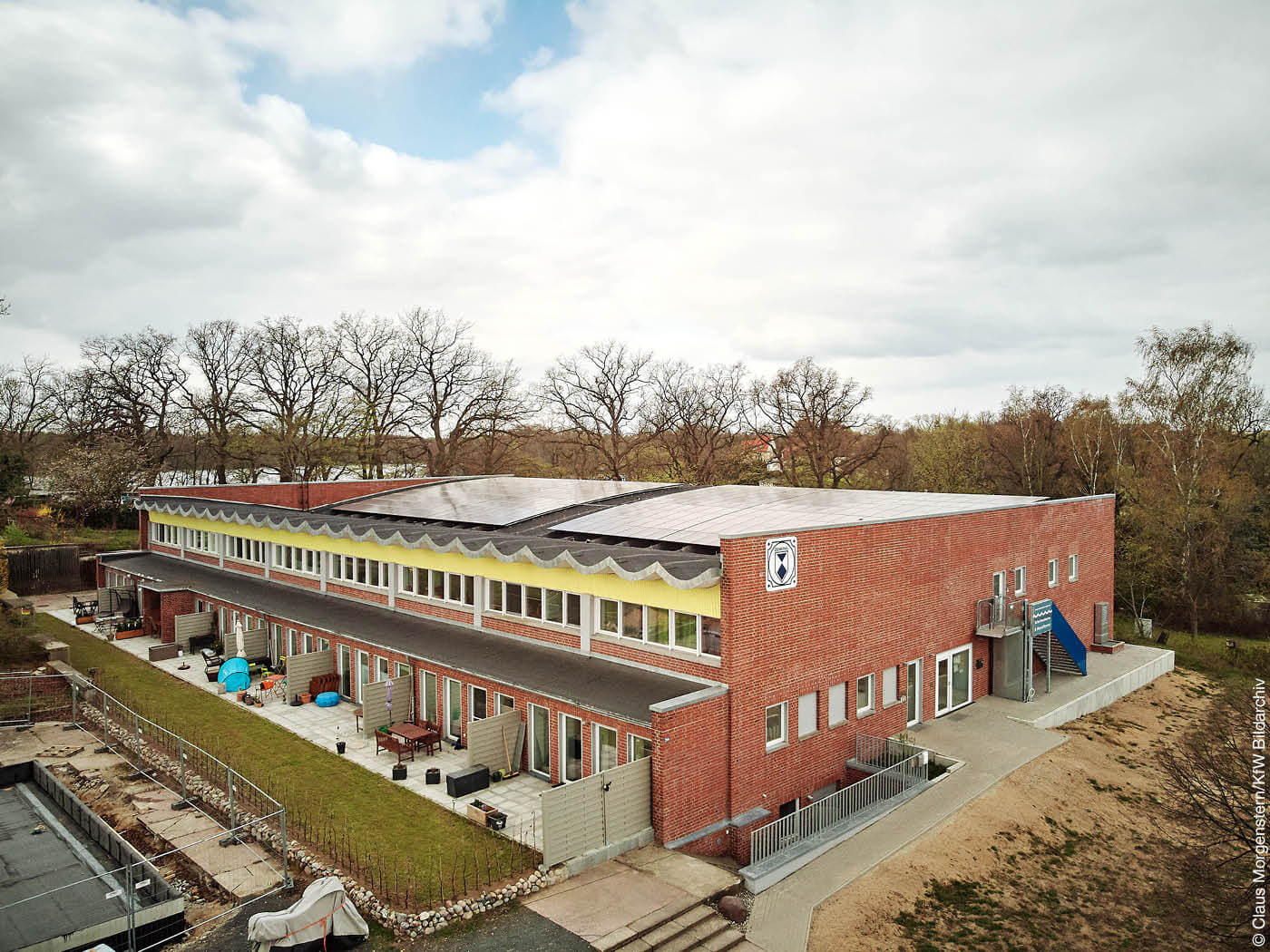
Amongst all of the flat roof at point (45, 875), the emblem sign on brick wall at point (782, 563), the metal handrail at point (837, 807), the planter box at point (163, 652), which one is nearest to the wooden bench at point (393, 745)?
the flat roof at point (45, 875)

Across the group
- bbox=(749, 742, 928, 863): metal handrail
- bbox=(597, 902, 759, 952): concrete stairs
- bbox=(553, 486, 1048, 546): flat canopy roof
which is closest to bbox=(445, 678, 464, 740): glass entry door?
bbox=(553, 486, 1048, 546): flat canopy roof

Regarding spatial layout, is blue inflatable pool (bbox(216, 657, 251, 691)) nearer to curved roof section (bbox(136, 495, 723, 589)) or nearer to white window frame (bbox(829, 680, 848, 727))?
curved roof section (bbox(136, 495, 723, 589))

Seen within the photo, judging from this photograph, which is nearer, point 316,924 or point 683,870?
point 316,924

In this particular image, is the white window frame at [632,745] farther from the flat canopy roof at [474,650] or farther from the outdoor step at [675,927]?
the outdoor step at [675,927]

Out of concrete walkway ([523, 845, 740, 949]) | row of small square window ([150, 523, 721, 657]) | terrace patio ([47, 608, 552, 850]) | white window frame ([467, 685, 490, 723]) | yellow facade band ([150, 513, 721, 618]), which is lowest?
terrace patio ([47, 608, 552, 850])

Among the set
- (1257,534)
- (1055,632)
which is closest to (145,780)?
(1055,632)

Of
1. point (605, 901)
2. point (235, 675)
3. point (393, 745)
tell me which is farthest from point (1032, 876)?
point (235, 675)

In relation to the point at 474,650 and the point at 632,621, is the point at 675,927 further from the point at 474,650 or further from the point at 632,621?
the point at 474,650

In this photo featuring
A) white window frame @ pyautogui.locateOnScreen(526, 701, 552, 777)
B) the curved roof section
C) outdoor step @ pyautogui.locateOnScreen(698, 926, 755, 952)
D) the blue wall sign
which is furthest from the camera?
the blue wall sign
